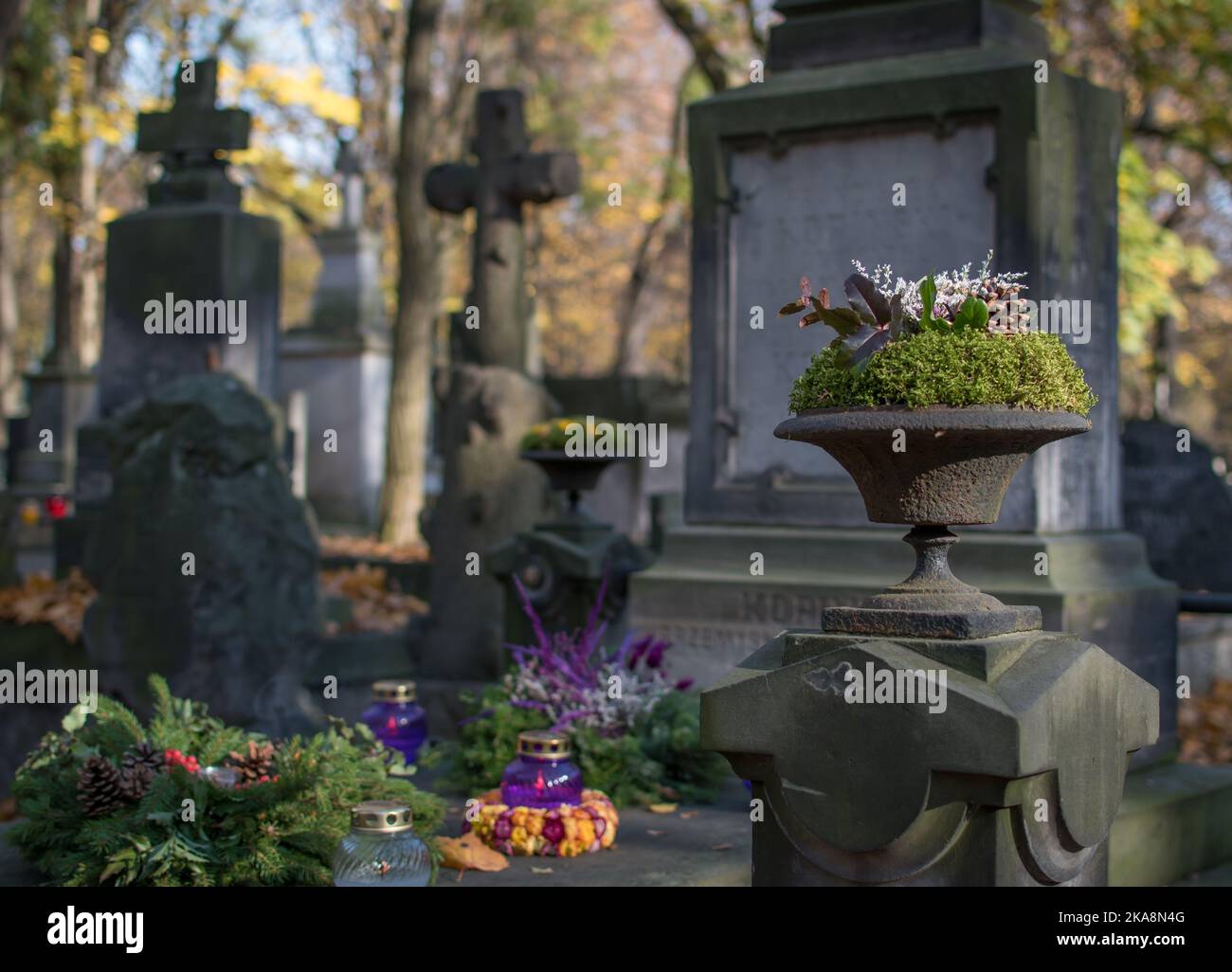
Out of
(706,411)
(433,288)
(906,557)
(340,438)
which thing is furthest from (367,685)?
(340,438)

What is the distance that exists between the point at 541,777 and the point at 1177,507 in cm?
830

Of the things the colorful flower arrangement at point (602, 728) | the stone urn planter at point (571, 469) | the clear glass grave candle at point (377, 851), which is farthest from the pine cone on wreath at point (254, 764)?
the stone urn planter at point (571, 469)

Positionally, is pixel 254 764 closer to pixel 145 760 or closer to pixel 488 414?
pixel 145 760

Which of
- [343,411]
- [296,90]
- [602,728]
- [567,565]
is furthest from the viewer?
[296,90]

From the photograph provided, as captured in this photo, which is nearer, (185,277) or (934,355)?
(934,355)

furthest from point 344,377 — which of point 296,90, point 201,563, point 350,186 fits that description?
point 201,563

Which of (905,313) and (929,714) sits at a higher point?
(905,313)

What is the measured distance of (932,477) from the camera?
467 centimetres

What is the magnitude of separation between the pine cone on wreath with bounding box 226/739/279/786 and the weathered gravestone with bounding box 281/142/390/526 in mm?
14019

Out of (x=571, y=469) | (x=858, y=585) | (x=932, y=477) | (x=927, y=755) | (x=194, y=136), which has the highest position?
(x=194, y=136)

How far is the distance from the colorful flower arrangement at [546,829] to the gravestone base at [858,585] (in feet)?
5.07

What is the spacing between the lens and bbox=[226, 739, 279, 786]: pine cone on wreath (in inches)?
228

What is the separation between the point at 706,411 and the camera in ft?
28.0

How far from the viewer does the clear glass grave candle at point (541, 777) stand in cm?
636
